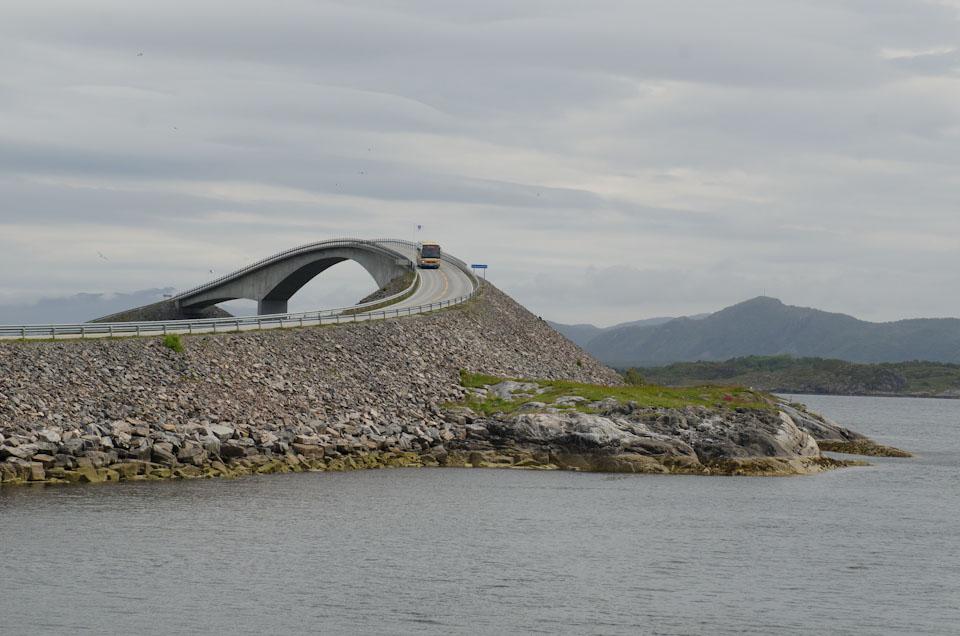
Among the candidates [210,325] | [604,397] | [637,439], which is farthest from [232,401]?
[637,439]

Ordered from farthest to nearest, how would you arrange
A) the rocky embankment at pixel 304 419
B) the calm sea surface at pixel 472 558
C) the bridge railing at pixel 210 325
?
the bridge railing at pixel 210 325 < the rocky embankment at pixel 304 419 < the calm sea surface at pixel 472 558

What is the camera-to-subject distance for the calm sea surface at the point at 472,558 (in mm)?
29406

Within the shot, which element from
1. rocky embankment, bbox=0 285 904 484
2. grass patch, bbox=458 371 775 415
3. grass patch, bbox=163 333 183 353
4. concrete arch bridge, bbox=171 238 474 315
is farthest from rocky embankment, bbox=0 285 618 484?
concrete arch bridge, bbox=171 238 474 315

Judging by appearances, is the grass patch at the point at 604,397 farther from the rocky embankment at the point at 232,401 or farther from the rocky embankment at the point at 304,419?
the rocky embankment at the point at 232,401

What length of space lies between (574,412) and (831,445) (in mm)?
26680

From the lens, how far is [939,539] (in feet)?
143

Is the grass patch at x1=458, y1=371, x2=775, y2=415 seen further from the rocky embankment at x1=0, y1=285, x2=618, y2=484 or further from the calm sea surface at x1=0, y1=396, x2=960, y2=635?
the calm sea surface at x1=0, y1=396, x2=960, y2=635

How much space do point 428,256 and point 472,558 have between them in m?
75.6

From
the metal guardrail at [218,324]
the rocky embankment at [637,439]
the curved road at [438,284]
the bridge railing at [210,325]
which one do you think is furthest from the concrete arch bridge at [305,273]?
the rocky embankment at [637,439]

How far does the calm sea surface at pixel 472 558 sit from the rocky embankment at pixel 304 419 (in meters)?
3.59

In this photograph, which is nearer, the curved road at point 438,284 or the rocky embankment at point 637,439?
the rocky embankment at point 637,439

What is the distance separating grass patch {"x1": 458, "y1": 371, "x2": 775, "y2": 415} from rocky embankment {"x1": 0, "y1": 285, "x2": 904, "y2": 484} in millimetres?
1088

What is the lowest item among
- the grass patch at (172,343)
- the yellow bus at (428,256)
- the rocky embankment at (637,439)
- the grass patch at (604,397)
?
the rocky embankment at (637,439)

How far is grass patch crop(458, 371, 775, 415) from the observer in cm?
6925
